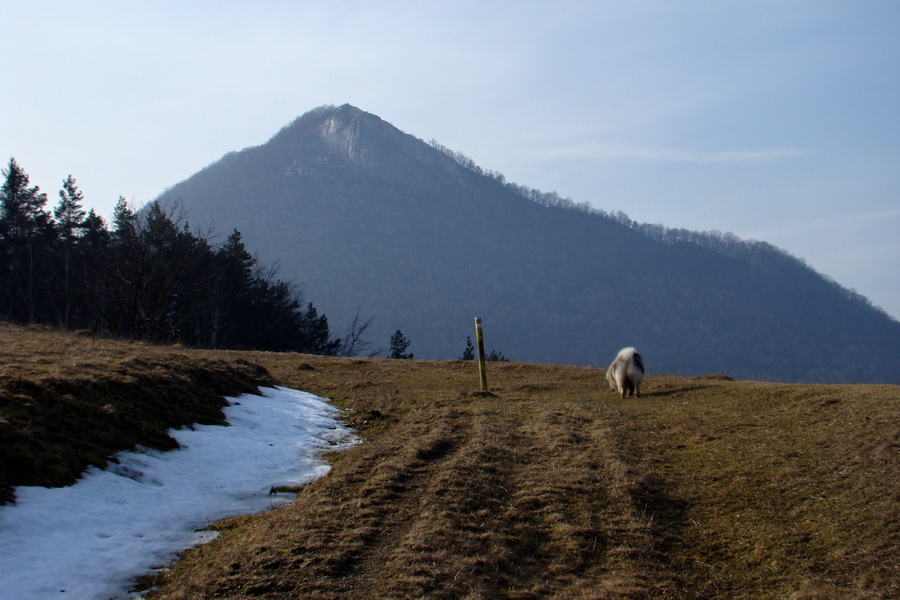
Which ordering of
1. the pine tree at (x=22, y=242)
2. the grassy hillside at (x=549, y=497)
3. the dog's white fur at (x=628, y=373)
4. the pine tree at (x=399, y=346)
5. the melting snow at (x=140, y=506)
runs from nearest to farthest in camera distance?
the melting snow at (x=140, y=506)
the grassy hillside at (x=549, y=497)
the dog's white fur at (x=628, y=373)
the pine tree at (x=22, y=242)
the pine tree at (x=399, y=346)

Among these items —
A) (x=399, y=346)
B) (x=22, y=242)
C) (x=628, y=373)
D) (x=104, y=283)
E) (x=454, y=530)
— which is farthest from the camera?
(x=399, y=346)

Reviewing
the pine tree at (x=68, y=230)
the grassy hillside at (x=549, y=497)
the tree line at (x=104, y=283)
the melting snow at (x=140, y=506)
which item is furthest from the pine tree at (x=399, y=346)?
the melting snow at (x=140, y=506)

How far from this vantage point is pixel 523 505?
6770 mm

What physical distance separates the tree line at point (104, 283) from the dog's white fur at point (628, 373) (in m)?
28.6

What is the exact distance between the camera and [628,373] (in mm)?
14555

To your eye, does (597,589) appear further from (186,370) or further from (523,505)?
(186,370)

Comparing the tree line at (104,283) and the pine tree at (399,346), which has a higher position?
the tree line at (104,283)

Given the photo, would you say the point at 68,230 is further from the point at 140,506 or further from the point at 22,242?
the point at 140,506

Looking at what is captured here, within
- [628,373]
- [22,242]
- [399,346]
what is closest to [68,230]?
[22,242]

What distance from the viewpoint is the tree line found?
4250 centimetres

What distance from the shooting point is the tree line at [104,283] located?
42500mm

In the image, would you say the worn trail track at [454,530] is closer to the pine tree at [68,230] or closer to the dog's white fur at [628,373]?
the dog's white fur at [628,373]

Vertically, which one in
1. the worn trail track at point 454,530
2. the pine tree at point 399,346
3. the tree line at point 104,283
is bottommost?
the worn trail track at point 454,530

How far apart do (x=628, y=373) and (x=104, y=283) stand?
111 ft
